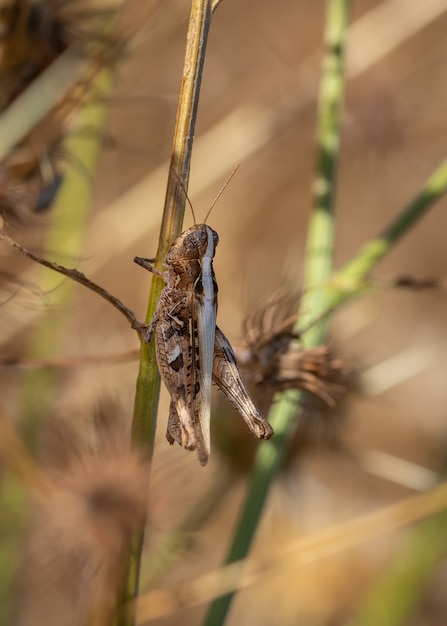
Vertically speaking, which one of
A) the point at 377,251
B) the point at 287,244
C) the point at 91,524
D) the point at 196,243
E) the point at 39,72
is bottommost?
the point at 91,524

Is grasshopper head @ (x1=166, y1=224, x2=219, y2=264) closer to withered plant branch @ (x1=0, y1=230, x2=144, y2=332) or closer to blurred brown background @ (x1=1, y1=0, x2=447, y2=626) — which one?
withered plant branch @ (x1=0, y1=230, x2=144, y2=332)

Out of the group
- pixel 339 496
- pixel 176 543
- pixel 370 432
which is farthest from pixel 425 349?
pixel 370 432

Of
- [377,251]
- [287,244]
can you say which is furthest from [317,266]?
[287,244]

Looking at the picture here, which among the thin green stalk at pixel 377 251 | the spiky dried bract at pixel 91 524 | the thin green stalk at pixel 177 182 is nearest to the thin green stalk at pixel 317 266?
the thin green stalk at pixel 377 251

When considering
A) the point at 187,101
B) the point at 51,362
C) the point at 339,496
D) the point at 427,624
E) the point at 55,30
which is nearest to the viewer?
the point at 187,101

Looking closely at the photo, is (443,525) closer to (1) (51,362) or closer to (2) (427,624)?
(1) (51,362)

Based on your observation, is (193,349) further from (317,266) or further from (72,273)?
(317,266)
